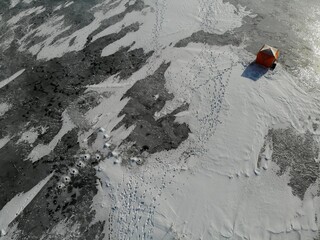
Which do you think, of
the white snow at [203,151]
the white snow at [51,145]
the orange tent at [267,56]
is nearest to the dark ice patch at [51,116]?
the white snow at [51,145]

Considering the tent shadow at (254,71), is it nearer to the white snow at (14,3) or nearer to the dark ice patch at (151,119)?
the dark ice patch at (151,119)

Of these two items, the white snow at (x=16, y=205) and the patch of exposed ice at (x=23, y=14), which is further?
the patch of exposed ice at (x=23, y=14)

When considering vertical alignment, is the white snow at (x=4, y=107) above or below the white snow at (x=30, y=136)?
above

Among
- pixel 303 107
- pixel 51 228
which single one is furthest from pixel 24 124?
pixel 303 107

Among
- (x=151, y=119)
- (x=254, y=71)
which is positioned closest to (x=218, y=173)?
(x=151, y=119)

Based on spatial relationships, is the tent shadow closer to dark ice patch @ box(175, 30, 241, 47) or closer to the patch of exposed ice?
dark ice patch @ box(175, 30, 241, 47)

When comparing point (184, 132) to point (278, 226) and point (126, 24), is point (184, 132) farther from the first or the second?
point (126, 24)
